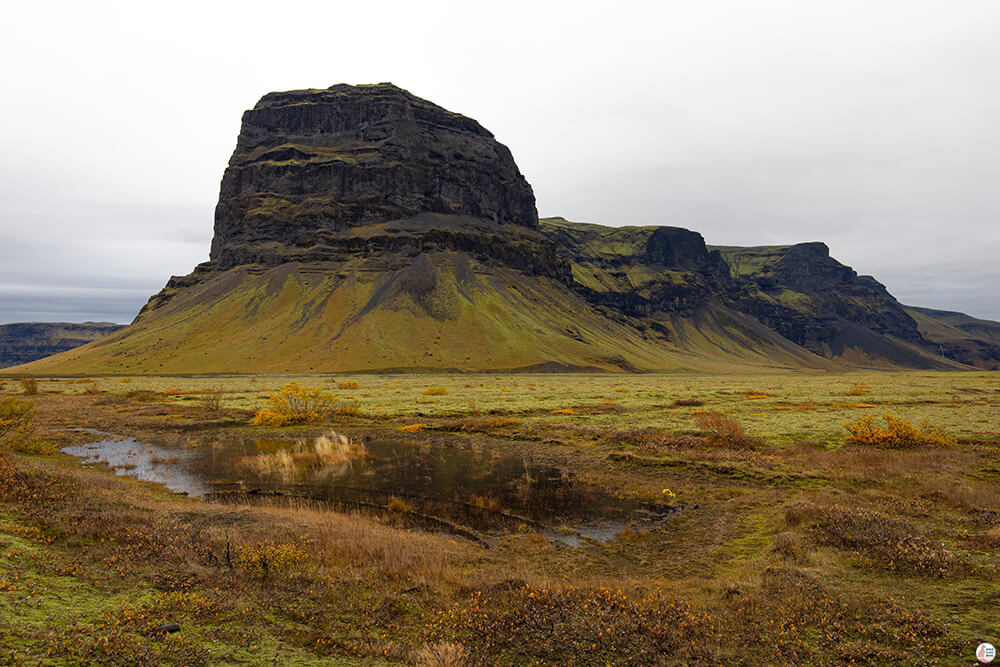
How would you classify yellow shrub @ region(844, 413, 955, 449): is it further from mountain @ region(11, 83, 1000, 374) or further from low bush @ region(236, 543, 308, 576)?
mountain @ region(11, 83, 1000, 374)

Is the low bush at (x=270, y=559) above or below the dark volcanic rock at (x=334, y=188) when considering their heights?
below

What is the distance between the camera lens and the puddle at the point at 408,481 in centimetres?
1692

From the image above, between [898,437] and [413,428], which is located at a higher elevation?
[898,437]

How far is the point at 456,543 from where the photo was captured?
14070 mm

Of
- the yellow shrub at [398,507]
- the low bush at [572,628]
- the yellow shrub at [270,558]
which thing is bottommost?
the yellow shrub at [398,507]

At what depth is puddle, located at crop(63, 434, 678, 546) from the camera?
1692cm

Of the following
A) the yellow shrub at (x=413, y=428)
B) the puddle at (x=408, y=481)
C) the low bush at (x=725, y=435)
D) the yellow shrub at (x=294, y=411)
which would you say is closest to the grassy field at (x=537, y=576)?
the puddle at (x=408, y=481)

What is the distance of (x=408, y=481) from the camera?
73.4 feet

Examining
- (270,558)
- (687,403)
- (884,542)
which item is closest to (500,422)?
(687,403)

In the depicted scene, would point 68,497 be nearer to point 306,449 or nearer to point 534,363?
point 306,449

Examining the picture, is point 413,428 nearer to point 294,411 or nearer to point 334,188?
point 294,411

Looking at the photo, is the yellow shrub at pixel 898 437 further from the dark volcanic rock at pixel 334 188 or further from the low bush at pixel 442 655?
the dark volcanic rock at pixel 334 188

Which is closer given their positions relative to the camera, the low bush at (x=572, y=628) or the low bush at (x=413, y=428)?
the low bush at (x=572, y=628)

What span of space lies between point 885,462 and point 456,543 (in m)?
20.8
